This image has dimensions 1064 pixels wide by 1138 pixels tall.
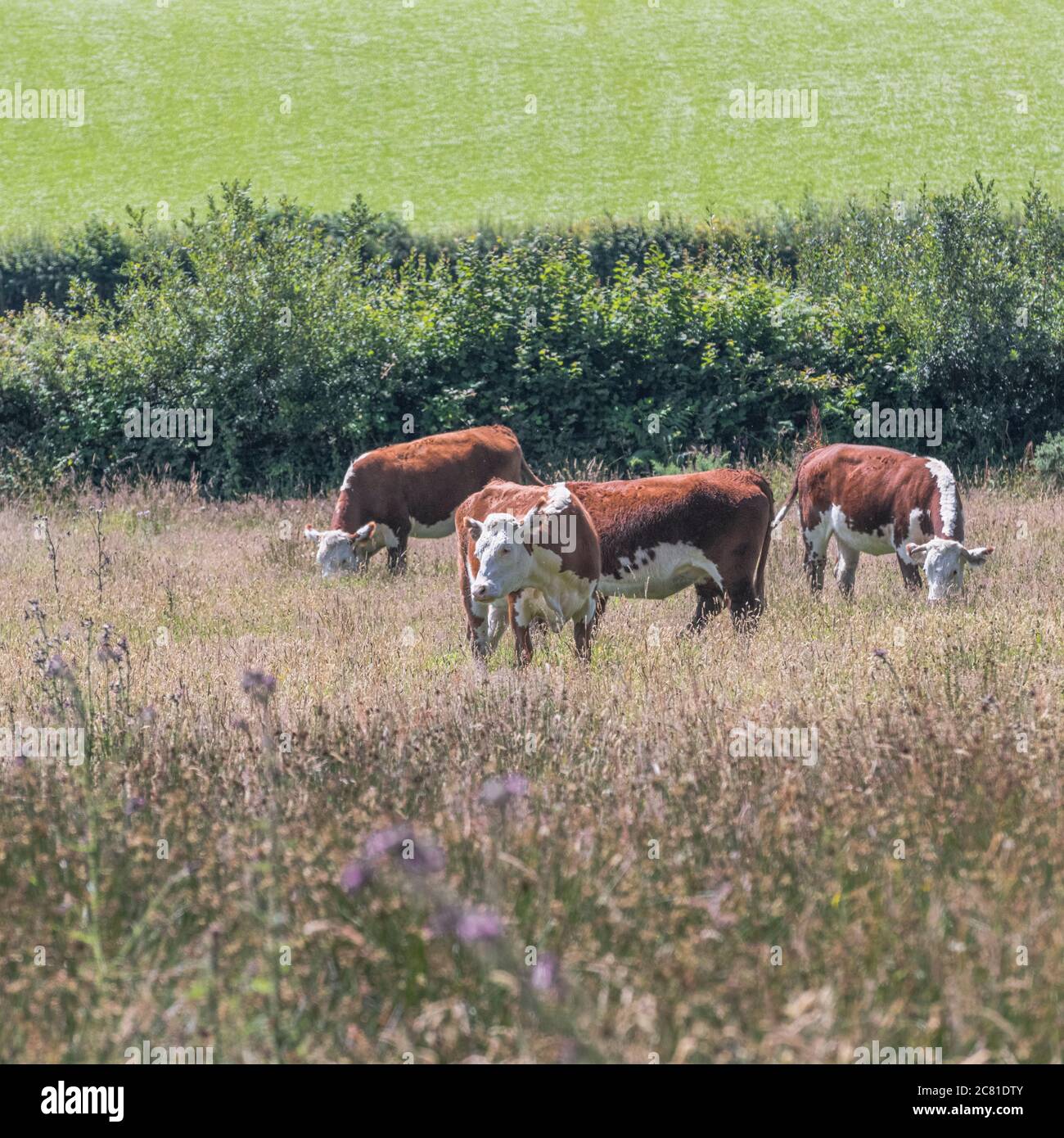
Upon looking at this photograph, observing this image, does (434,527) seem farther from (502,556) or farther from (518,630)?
(502,556)

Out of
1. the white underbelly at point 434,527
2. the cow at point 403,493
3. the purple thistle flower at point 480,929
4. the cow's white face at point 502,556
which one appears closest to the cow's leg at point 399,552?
the cow at point 403,493

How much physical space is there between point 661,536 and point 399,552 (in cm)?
499

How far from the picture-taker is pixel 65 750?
5590mm

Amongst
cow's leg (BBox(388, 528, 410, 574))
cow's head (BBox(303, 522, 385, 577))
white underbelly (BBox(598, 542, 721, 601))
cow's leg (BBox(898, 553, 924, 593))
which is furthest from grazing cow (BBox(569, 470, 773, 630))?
cow's leg (BBox(388, 528, 410, 574))

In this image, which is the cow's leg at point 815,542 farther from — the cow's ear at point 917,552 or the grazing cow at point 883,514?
the cow's ear at point 917,552

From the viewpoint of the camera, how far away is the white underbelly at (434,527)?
14023 mm

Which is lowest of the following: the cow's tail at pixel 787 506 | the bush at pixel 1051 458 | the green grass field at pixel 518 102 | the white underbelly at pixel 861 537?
the bush at pixel 1051 458

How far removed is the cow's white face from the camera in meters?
7.74

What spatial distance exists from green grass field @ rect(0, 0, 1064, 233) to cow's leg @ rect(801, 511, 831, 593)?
20.3 metres

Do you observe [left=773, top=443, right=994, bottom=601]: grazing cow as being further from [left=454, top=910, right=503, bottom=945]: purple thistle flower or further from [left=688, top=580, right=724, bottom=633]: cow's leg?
[left=454, top=910, right=503, bottom=945]: purple thistle flower

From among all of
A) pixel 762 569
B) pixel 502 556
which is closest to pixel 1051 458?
pixel 762 569

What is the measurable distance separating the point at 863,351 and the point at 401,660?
14.9m

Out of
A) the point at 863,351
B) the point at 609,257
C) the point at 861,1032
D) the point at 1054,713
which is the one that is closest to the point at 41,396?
the point at 609,257
